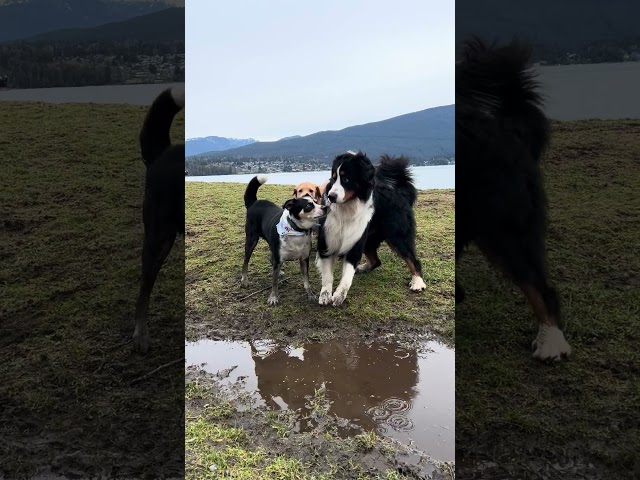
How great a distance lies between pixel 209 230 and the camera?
527 centimetres

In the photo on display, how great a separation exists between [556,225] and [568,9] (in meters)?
0.75

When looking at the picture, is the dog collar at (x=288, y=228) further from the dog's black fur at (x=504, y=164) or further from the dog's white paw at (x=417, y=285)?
the dog's black fur at (x=504, y=164)

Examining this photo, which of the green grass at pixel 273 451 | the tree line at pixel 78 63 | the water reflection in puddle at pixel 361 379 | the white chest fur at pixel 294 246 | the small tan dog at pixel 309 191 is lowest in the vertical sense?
the green grass at pixel 273 451

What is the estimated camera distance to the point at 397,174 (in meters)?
4.20

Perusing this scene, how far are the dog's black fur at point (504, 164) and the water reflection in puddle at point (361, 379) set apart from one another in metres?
1.36

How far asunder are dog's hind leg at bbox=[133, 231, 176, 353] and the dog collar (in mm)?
1975

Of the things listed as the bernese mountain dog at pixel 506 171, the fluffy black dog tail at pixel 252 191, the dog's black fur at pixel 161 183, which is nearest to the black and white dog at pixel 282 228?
the fluffy black dog tail at pixel 252 191

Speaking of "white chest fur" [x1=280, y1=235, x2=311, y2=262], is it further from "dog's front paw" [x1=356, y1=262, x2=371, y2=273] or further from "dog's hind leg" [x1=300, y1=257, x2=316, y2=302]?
"dog's front paw" [x1=356, y1=262, x2=371, y2=273]

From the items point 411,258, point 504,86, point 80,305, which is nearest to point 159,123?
point 80,305

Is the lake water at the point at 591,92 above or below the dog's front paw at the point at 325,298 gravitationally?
above

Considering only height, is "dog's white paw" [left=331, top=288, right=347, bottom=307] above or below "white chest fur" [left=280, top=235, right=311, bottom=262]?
below

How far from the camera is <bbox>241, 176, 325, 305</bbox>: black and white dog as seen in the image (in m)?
3.58

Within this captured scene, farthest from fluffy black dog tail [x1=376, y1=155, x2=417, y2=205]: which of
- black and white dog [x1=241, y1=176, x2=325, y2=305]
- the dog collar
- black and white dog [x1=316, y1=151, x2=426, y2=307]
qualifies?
the dog collar

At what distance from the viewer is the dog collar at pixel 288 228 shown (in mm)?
3702
